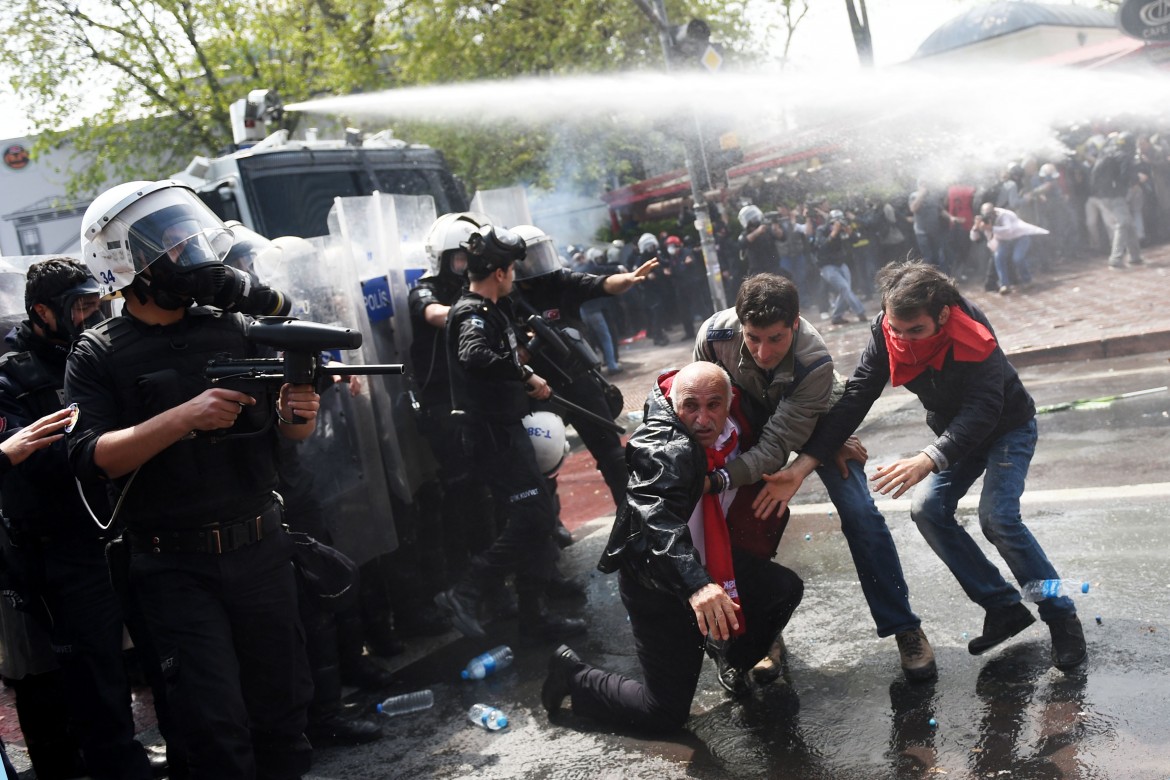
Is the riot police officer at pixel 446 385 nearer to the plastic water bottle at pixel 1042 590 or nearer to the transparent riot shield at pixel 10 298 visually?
the transparent riot shield at pixel 10 298

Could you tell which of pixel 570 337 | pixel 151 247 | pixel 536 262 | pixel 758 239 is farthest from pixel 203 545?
pixel 758 239

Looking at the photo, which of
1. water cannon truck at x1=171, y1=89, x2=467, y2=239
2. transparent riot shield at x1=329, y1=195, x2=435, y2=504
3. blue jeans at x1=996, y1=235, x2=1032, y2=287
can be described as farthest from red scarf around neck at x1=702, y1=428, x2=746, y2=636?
blue jeans at x1=996, y1=235, x2=1032, y2=287

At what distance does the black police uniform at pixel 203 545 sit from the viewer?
3158mm

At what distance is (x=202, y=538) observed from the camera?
128 inches

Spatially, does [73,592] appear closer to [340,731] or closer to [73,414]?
[73,414]

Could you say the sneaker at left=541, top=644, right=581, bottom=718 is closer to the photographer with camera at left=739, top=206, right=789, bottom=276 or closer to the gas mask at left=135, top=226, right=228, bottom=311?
the gas mask at left=135, top=226, right=228, bottom=311

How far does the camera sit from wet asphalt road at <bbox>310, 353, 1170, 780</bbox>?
11.2 feet

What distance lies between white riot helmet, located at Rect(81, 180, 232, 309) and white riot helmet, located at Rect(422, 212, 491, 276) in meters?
2.32

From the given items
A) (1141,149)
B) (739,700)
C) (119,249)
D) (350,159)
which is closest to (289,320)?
(119,249)

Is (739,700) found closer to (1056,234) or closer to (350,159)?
(350,159)

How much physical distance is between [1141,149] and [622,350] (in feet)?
26.1

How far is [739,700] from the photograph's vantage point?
412 centimetres

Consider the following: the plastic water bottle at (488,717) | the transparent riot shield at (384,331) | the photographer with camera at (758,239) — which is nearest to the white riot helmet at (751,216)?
the photographer with camera at (758,239)

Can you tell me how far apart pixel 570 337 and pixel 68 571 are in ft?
8.58
